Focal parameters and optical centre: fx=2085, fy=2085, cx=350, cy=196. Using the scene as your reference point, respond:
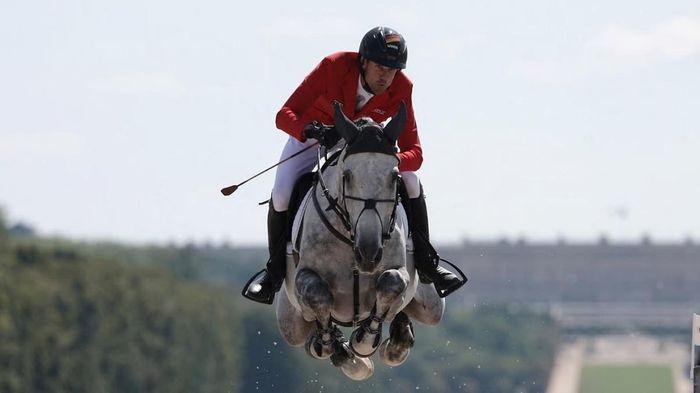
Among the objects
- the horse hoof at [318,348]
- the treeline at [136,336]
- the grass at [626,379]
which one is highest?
the horse hoof at [318,348]

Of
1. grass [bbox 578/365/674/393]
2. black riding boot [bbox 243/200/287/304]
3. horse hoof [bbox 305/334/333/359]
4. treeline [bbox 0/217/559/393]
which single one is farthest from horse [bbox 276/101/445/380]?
grass [bbox 578/365/674/393]

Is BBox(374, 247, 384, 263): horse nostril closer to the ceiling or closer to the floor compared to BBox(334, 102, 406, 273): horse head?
closer to the floor

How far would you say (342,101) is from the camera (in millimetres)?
20688

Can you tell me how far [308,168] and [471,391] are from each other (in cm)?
10943

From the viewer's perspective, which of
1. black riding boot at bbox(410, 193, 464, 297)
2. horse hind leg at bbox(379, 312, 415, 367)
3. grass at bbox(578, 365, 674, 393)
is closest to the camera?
black riding boot at bbox(410, 193, 464, 297)

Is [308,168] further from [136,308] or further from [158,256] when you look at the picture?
[158,256]

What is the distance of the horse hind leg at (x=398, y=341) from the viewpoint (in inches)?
864

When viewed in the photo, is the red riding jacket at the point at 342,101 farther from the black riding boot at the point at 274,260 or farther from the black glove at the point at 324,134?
the black riding boot at the point at 274,260

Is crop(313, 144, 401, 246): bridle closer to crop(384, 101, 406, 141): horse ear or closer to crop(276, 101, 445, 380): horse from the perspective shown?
crop(276, 101, 445, 380): horse

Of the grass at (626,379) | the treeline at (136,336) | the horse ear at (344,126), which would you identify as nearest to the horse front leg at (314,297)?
the horse ear at (344,126)

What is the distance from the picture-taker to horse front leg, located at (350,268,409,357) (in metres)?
19.8

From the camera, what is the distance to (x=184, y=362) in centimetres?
8988

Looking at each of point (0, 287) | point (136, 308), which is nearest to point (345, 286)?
point (0, 287)

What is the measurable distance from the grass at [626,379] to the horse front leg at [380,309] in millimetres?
101635
